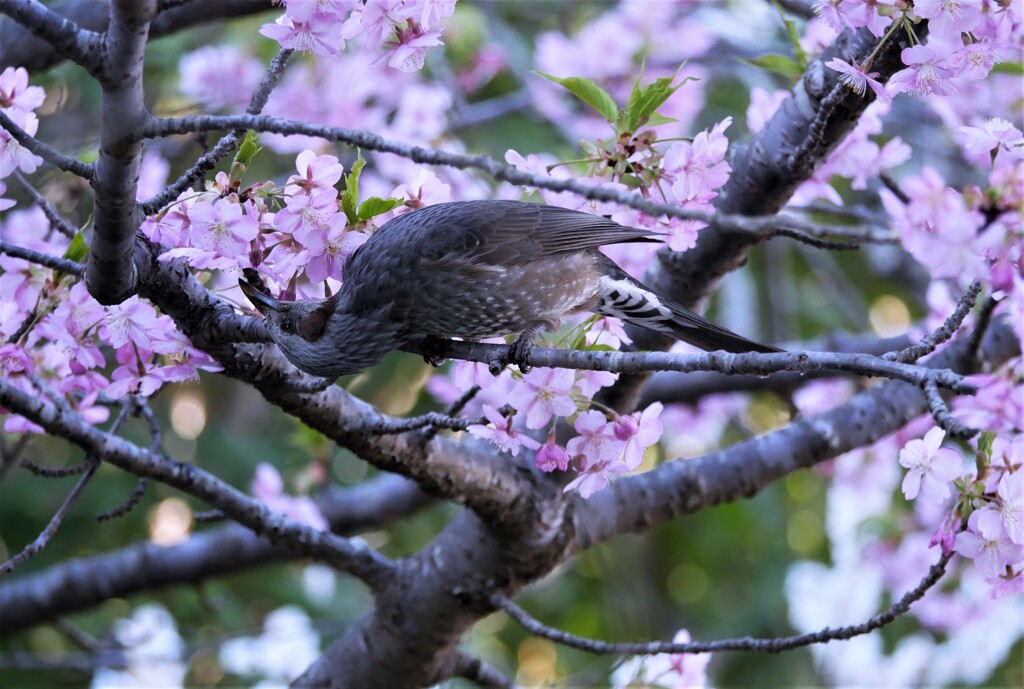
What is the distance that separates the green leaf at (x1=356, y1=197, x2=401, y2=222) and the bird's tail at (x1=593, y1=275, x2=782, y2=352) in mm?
820

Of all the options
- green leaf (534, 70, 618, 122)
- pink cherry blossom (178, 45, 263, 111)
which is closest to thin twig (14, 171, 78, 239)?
green leaf (534, 70, 618, 122)

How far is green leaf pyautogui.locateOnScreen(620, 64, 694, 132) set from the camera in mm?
2273

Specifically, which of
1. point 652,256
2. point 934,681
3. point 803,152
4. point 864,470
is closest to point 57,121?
point 652,256

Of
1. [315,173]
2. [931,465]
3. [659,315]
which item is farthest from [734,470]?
[315,173]

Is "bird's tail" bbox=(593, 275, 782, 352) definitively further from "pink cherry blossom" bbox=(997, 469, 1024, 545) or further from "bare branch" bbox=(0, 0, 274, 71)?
"bare branch" bbox=(0, 0, 274, 71)

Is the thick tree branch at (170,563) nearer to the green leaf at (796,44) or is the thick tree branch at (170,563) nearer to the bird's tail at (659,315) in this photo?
the bird's tail at (659,315)

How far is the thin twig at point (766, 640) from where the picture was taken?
2158mm

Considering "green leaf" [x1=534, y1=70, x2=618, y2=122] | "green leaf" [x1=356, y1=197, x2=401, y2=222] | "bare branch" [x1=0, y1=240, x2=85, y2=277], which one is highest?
"green leaf" [x1=534, y1=70, x2=618, y2=122]

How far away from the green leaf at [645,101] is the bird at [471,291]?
340mm

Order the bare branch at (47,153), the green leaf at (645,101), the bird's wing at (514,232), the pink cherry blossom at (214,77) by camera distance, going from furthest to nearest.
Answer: the pink cherry blossom at (214,77) → the bird's wing at (514,232) → the green leaf at (645,101) → the bare branch at (47,153)

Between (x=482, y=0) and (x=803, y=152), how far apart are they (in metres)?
3.65

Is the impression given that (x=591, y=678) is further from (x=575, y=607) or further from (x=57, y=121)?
(x=57, y=121)

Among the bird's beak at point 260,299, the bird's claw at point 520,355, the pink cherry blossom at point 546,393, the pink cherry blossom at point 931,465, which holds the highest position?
the bird's beak at point 260,299

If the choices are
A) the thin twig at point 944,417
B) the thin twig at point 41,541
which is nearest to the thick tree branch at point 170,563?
the thin twig at point 41,541
